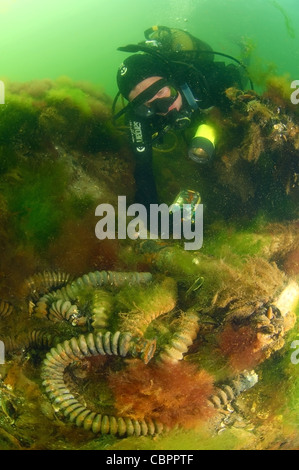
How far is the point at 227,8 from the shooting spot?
16.6 meters

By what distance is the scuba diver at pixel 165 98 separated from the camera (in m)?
4.64

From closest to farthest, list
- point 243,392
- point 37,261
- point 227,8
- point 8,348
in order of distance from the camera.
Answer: point 8,348, point 243,392, point 37,261, point 227,8

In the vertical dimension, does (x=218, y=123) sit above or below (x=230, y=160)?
above

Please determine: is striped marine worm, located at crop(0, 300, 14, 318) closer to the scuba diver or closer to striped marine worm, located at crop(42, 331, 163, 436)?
striped marine worm, located at crop(42, 331, 163, 436)

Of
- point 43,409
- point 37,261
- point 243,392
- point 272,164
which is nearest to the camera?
point 43,409

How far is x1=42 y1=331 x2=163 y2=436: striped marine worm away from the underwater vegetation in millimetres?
15

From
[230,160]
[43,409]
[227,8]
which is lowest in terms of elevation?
[43,409]

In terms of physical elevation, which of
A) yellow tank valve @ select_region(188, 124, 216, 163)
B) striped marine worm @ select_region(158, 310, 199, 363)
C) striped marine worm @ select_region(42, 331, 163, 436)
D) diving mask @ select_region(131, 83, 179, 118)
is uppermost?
diving mask @ select_region(131, 83, 179, 118)

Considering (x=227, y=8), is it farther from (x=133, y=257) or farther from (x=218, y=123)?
(x=133, y=257)

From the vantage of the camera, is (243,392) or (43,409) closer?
(43,409)

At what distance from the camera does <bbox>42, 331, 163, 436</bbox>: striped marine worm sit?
3.10 m

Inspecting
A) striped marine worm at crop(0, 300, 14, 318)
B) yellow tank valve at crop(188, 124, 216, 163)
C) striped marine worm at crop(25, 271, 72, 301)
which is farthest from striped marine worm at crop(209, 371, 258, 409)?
yellow tank valve at crop(188, 124, 216, 163)

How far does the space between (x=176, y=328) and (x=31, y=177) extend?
315cm

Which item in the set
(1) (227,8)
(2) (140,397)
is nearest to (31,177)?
(2) (140,397)
